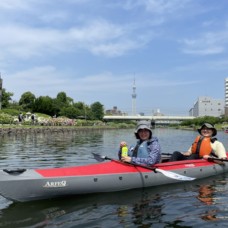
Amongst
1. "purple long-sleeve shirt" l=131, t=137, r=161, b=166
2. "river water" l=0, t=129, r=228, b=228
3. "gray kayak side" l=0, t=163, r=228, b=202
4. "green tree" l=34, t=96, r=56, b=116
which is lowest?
"river water" l=0, t=129, r=228, b=228

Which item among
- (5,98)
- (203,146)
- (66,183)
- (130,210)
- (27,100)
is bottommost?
(130,210)

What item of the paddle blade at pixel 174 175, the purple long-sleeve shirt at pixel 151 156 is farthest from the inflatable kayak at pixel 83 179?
the purple long-sleeve shirt at pixel 151 156

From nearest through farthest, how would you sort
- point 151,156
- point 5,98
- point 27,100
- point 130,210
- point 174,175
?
point 130,210, point 174,175, point 151,156, point 5,98, point 27,100

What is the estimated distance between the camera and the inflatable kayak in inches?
339

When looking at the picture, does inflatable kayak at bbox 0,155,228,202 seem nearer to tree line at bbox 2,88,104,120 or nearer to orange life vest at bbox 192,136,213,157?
orange life vest at bbox 192,136,213,157

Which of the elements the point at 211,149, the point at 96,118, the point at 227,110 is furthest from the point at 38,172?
the point at 227,110

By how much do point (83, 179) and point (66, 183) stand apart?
51 cm

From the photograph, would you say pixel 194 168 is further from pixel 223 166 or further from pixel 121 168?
pixel 121 168

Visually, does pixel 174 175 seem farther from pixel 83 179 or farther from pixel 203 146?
pixel 203 146

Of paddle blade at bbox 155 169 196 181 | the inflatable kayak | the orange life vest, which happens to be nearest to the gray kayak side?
the inflatable kayak

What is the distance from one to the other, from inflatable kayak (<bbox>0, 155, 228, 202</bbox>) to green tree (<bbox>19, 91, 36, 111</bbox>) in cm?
10318

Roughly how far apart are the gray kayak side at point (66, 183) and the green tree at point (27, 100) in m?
103

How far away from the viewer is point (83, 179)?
30.9 ft

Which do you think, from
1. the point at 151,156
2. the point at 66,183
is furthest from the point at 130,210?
the point at 151,156
